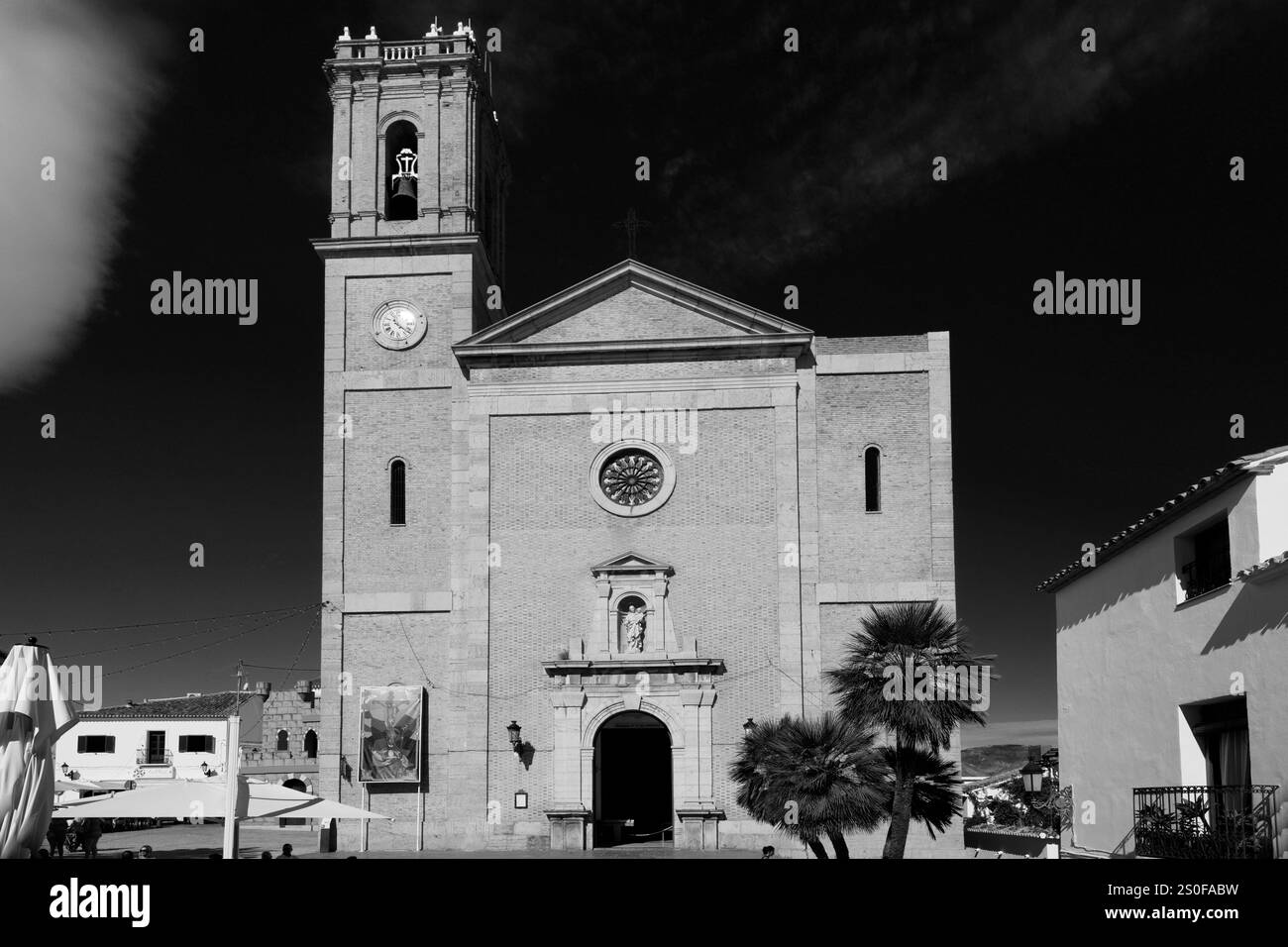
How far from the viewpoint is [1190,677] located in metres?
18.5

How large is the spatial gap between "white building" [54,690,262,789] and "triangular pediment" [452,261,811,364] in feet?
125

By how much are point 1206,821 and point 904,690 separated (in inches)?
216

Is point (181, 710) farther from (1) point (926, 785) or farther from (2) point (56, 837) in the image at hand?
(1) point (926, 785)

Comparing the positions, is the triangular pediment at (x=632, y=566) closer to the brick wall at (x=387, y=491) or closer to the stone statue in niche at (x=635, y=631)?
the stone statue in niche at (x=635, y=631)

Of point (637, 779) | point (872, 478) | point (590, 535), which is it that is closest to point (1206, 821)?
point (872, 478)

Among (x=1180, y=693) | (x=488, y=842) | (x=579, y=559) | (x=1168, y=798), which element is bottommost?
(x=488, y=842)

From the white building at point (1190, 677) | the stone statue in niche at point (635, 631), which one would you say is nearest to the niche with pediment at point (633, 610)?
the stone statue in niche at point (635, 631)

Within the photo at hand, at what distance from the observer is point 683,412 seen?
32750 mm

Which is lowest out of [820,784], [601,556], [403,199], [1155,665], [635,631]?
[820,784]

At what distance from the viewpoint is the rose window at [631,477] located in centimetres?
3256

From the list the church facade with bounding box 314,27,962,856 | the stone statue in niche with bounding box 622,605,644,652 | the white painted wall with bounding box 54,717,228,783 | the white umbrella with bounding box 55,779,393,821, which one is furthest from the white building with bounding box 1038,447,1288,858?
the white painted wall with bounding box 54,717,228,783

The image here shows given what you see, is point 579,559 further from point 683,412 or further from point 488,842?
point 488,842
